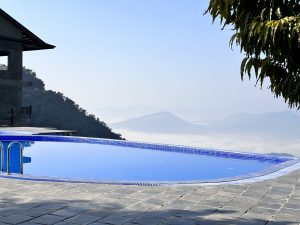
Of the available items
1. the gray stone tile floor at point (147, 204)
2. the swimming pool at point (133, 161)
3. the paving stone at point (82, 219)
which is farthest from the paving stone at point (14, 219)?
the swimming pool at point (133, 161)

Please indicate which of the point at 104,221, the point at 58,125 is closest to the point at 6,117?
the point at 104,221

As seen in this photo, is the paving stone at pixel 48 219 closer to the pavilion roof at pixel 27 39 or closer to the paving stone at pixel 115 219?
the paving stone at pixel 115 219

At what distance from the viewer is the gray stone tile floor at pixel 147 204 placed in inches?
215

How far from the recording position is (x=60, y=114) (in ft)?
235

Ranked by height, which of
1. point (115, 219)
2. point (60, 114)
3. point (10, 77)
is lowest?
point (115, 219)

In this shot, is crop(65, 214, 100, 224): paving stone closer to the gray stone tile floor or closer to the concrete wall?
the gray stone tile floor

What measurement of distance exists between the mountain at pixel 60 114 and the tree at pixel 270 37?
59.6m

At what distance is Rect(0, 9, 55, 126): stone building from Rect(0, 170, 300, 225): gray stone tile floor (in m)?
24.2

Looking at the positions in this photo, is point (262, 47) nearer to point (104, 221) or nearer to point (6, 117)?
point (104, 221)

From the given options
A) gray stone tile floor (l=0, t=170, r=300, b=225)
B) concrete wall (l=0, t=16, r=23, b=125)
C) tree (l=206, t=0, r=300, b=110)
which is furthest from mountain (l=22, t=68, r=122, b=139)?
tree (l=206, t=0, r=300, b=110)

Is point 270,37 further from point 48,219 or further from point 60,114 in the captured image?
point 60,114

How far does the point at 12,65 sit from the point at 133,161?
1961cm

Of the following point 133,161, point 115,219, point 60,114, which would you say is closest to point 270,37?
point 115,219

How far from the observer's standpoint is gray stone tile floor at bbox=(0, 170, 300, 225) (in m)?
5.46
